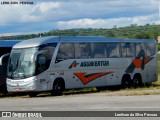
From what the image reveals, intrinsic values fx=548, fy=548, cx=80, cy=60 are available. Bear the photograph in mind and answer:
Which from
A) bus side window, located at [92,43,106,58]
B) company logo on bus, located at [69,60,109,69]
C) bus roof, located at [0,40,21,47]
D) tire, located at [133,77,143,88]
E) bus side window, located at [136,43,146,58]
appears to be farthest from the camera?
bus side window, located at [136,43,146,58]

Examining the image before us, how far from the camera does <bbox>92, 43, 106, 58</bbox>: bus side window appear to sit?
101ft

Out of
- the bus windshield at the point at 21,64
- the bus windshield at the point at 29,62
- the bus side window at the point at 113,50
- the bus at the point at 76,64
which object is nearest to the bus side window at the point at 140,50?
the bus at the point at 76,64

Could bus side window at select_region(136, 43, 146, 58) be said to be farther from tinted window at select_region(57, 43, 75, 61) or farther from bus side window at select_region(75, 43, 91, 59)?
tinted window at select_region(57, 43, 75, 61)

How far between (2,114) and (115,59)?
701 inches

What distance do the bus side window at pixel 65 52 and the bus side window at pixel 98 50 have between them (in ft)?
5.83

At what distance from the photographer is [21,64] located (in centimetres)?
2803

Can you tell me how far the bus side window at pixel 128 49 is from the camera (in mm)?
33219

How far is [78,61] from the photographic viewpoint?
29656 millimetres

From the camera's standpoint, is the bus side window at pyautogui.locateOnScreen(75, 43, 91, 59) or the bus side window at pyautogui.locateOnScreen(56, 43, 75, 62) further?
the bus side window at pyautogui.locateOnScreen(75, 43, 91, 59)

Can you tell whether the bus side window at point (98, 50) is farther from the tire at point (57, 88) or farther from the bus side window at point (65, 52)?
the tire at point (57, 88)

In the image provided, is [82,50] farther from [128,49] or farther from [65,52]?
[128,49]

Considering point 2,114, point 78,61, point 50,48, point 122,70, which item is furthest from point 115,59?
point 2,114

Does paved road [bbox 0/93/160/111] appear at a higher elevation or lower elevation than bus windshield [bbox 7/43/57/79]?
lower

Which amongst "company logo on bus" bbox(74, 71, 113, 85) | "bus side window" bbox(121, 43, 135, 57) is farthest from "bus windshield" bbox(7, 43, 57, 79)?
"bus side window" bbox(121, 43, 135, 57)
